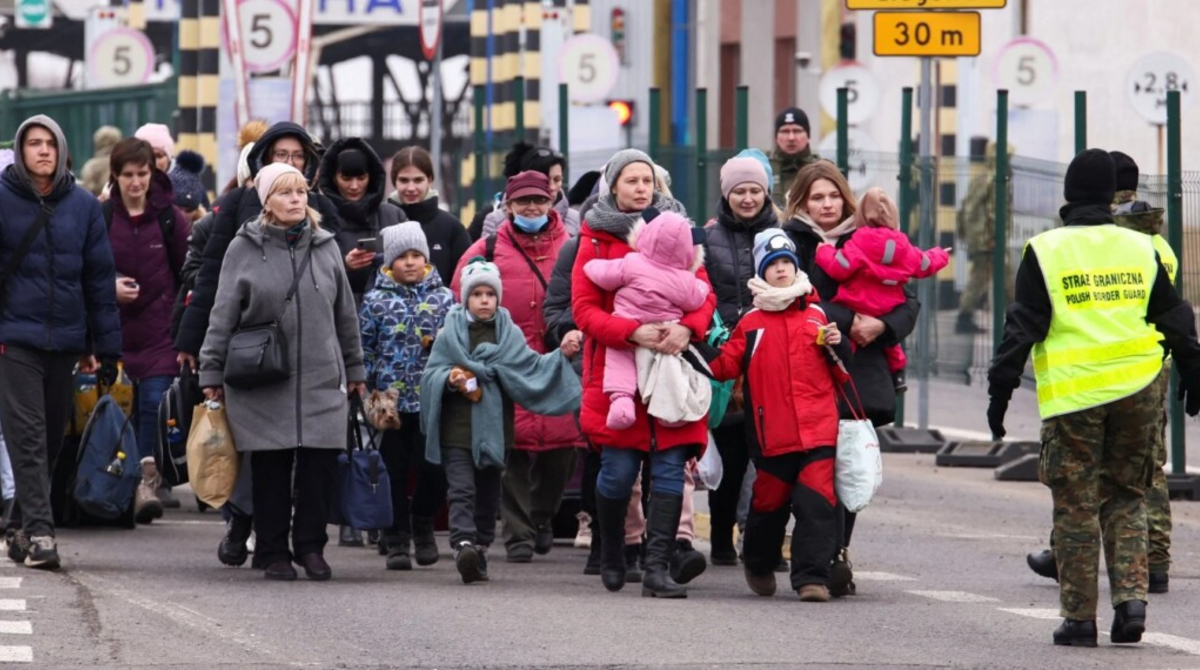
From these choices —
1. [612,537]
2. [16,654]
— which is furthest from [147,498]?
[16,654]

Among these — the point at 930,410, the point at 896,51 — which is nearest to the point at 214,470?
the point at 896,51

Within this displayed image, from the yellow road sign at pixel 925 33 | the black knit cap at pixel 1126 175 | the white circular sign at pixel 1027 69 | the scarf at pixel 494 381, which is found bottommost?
the scarf at pixel 494 381

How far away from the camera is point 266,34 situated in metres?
21.6

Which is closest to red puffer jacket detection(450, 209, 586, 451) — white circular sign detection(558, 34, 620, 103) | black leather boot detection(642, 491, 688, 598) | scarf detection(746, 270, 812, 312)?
black leather boot detection(642, 491, 688, 598)

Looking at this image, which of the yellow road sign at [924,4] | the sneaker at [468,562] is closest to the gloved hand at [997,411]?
the sneaker at [468,562]

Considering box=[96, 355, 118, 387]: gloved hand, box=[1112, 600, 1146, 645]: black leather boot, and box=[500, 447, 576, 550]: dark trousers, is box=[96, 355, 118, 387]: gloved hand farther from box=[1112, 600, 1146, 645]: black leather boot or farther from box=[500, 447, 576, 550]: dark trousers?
box=[1112, 600, 1146, 645]: black leather boot

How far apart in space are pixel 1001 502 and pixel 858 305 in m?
4.70

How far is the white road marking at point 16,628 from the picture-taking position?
10.2m

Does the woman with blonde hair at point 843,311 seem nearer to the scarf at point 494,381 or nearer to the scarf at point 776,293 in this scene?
the scarf at point 776,293

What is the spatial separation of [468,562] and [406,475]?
109cm

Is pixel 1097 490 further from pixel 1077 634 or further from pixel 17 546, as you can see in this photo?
pixel 17 546

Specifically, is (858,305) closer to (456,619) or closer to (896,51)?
(456,619)

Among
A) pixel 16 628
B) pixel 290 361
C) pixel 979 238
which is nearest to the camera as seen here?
pixel 16 628

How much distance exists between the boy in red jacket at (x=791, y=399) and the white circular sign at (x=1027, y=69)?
58.5 feet
